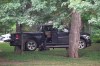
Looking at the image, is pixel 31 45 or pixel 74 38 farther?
pixel 31 45

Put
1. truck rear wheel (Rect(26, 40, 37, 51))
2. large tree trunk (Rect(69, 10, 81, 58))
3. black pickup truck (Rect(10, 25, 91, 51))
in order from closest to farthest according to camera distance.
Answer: large tree trunk (Rect(69, 10, 81, 58)), black pickup truck (Rect(10, 25, 91, 51)), truck rear wheel (Rect(26, 40, 37, 51))

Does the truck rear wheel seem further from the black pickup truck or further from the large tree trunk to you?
the large tree trunk

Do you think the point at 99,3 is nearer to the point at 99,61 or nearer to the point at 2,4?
the point at 2,4

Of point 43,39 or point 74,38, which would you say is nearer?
point 74,38

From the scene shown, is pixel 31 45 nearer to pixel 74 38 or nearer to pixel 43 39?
pixel 43 39

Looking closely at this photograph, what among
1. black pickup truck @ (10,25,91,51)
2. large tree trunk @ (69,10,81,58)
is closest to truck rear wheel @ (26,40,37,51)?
black pickup truck @ (10,25,91,51)

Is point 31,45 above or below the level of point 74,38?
below


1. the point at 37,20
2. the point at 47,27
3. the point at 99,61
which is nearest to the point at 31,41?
the point at 47,27

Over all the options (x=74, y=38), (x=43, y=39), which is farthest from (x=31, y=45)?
(x=74, y=38)

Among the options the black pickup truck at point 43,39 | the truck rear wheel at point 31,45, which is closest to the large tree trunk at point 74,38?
the black pickup truck at point 43,39

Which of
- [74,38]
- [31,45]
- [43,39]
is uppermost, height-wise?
[74,38]

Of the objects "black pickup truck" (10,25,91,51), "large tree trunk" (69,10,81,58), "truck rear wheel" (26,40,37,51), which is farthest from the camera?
"truck rear wheel" (26,40,37,51)

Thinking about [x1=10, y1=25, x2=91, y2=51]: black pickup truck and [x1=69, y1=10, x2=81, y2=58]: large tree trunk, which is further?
[x1=10, y1=25, x2=91, y2=51]: black pickup truck

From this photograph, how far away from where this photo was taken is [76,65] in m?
13.6
